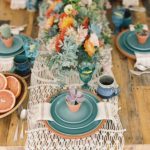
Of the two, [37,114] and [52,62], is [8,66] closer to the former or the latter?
[52,62]

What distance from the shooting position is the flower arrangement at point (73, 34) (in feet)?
5.48

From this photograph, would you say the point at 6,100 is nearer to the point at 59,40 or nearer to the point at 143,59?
the point at 59,40

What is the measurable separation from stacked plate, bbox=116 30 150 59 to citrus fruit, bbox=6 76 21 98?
70 centimetres

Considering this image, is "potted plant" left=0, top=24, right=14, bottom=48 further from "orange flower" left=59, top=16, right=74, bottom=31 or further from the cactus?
"orange flower" left=59, top=16, right=74, bottom=31

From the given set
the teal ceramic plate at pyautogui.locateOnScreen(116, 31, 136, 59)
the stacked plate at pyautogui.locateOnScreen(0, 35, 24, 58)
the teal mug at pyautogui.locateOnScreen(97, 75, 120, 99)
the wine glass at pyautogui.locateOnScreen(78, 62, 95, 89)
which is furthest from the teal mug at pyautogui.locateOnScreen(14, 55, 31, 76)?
the teal ceramic plate at pyautogui.locateOnScreen(116, 31, 136, 59)

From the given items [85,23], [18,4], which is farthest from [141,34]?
[18,4]

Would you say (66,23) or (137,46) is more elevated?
(66,23)

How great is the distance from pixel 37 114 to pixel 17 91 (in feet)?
0.59

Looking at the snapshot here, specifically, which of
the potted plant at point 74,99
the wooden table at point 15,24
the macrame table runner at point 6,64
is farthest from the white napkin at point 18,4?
the potted plant at point 74,99

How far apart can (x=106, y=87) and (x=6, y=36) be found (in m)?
0.71

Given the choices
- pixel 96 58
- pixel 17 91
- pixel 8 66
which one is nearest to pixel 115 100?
pixel 96 58

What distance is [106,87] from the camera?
1638 mm

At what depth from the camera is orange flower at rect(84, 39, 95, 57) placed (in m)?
1.68

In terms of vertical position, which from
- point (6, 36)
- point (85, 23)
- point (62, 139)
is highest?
point (85, 23)
